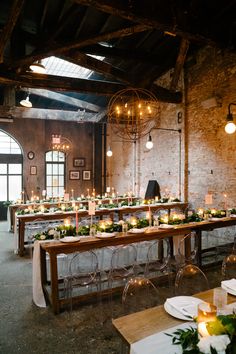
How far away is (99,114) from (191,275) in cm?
859

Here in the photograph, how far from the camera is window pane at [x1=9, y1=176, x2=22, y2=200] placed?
11534 mm

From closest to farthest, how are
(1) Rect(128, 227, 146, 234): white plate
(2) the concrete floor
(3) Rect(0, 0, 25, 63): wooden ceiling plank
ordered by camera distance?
(2) the concrete floor, (3) Rect(0, 0, 25, 63): wooden ceiling plank, (1) Rect(128, 227, 146, 234): white plate

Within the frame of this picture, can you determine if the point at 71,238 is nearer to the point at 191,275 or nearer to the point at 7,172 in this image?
the point at 191,275

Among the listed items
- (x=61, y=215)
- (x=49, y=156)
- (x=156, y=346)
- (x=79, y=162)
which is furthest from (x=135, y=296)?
(x=79, y=162)

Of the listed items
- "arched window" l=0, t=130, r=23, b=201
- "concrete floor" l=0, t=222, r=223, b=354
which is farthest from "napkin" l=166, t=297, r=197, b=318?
"arched window" l=0, t=130, r=23, b=201

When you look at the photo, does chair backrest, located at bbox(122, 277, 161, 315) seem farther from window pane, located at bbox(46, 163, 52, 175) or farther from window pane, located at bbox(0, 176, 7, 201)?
window pane, located at bbox(46, 163, 52, 175)

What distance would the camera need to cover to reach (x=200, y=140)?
26.3ft

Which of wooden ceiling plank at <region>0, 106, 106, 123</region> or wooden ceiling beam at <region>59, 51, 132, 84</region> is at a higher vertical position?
wooden ceiling beam at <region>59, 51, 132, 84</region>

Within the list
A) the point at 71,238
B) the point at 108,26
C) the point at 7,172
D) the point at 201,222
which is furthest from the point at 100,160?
the point at 71,238

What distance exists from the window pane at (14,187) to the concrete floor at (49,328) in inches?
309

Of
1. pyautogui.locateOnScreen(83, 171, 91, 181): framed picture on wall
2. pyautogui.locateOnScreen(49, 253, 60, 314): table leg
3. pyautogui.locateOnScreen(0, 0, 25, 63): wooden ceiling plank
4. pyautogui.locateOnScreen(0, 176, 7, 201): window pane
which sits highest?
pyautogui.locateOnScreen(0, 0, 25, 63): wooden ceiling plank

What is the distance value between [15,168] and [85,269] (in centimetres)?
893

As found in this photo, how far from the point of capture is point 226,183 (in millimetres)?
7141

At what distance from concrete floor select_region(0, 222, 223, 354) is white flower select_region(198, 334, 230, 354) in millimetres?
1778
